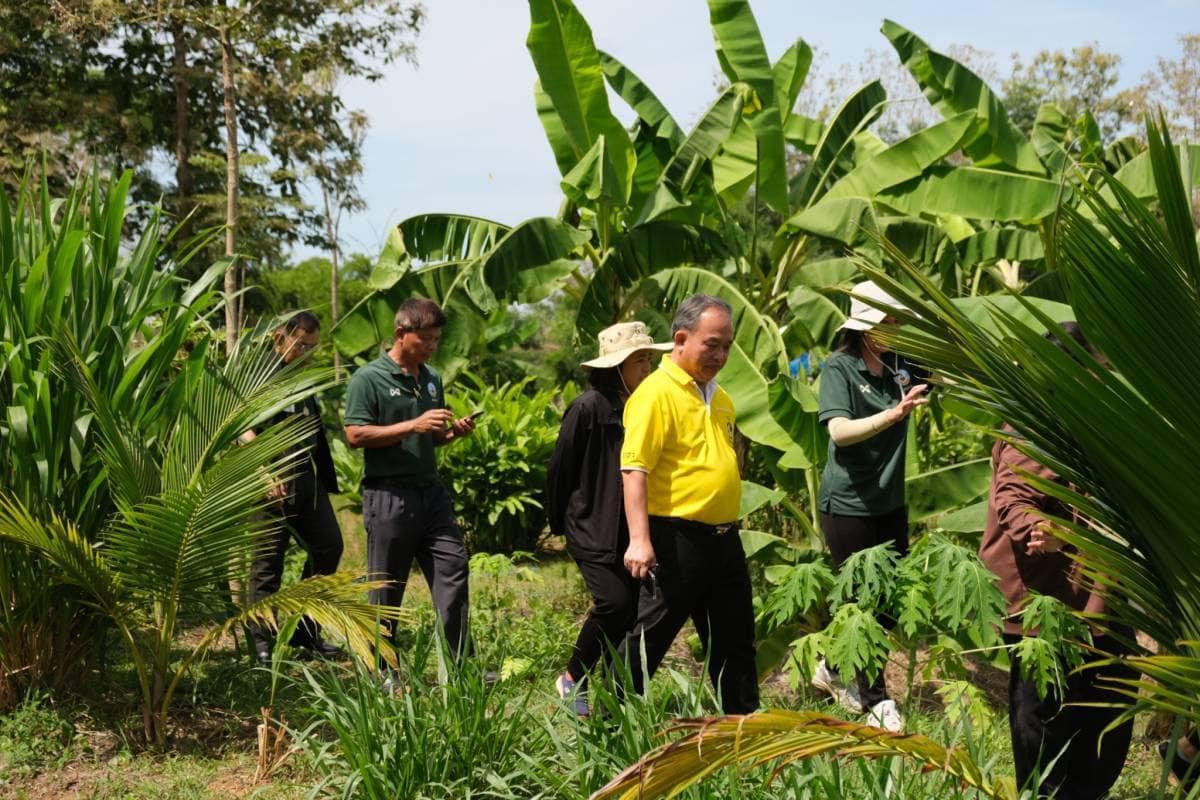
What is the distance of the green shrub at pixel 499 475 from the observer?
36.7 ft

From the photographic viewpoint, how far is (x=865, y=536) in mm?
5809

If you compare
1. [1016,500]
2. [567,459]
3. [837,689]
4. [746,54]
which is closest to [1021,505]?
[1016,500]

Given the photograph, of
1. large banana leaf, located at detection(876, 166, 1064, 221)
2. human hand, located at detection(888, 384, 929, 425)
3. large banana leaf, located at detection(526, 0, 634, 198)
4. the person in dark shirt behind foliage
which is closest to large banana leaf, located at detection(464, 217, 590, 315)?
large banana leaf, located at detection(526, 0, 634, 198)

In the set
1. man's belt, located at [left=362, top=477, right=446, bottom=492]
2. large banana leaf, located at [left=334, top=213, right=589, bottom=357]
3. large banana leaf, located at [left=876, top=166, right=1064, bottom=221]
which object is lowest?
man's belt, located at [left=362, top=477, right=446, bottom=492]

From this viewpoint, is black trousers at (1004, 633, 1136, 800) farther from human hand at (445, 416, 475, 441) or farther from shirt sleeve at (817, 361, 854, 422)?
human hand at (445, 416, 475, 441)

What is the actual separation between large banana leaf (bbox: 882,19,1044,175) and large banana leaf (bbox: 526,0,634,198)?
8.39ft

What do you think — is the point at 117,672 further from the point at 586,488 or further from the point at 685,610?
the point at 685,610

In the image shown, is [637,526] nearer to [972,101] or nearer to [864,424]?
[864,424]

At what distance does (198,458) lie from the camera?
5273 millimetres

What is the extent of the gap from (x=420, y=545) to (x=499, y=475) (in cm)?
500

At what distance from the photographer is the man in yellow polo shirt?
4.91 meters

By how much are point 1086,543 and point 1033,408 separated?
0.30 m

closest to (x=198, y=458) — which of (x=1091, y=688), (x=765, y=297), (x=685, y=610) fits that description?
(x=685, y=610)

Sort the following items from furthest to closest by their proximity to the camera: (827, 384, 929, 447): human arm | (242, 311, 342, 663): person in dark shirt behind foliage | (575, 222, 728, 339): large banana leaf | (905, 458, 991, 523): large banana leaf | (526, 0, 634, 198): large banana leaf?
(575, 222, 728, 339): large banana leaf, (526, 0, 634, 198): large banana leaf, (905, 458, 991, 523): large banana leaf, (242, 311, 342, 663): person in dark shirt behind foliage, (827, 384, 929, 447): human arm
